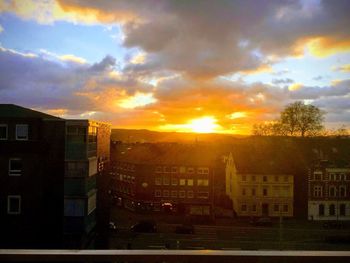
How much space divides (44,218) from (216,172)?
40.5 feet

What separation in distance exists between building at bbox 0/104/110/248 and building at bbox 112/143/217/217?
8.34 metres

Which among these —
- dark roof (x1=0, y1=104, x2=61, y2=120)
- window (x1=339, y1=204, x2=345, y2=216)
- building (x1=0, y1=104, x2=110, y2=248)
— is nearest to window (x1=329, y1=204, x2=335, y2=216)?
window (x1=339, y1=204, x2=345, y2=216)

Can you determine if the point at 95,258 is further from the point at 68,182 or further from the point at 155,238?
the point at 155,238

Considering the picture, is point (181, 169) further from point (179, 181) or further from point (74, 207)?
point (74, 207)

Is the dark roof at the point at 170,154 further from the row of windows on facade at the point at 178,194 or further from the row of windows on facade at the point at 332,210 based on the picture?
the row of windows on facade at the point at 332,210

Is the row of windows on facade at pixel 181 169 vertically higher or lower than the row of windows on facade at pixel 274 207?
higher

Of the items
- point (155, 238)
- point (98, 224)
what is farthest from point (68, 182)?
point (155, 238)

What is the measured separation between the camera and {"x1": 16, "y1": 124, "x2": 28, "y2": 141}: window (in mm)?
7904

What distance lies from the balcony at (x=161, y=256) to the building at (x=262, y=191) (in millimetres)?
16311

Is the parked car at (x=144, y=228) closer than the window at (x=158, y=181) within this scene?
Yes

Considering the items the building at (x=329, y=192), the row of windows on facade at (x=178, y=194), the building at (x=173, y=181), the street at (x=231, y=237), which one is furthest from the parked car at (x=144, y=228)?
the building at (x=329, y=192)

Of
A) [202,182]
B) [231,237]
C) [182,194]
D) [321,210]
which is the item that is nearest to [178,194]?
[182,194]

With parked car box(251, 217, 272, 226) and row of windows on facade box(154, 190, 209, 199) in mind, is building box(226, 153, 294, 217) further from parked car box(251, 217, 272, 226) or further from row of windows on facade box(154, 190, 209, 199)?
parked car box(251, 217, 272, 226)

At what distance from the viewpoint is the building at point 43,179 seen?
7773 millimetres
